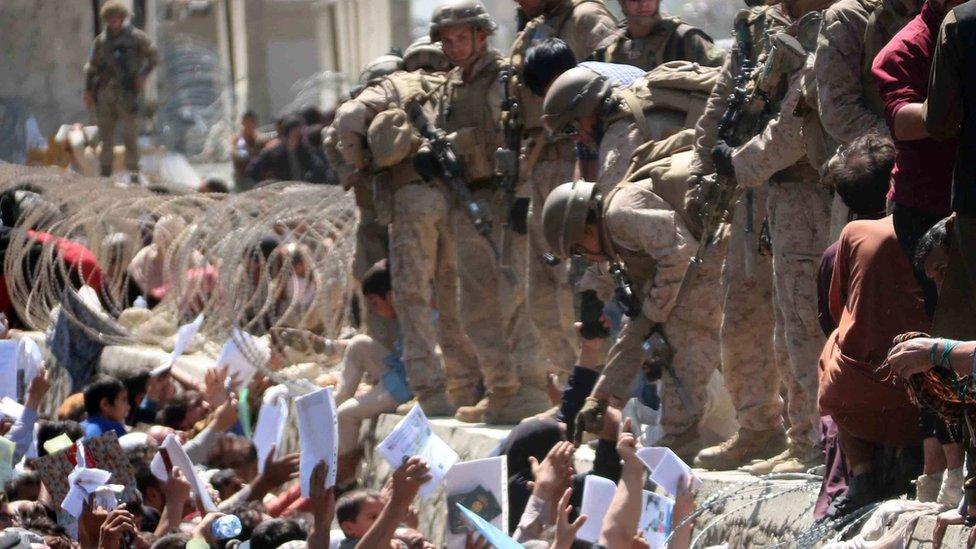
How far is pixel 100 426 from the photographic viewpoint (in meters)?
10.3

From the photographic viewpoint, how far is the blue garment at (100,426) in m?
10.2

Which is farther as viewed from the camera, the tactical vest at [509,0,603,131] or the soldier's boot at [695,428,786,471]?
the tactical vest at [509,0,603,131]

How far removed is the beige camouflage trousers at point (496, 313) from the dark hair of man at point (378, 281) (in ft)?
2.24

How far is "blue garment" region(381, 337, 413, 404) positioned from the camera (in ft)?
36.4

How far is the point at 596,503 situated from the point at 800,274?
133cm

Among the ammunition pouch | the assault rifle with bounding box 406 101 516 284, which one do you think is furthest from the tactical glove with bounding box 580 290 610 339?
the ammunition pouch

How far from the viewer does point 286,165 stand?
2136 centimetres

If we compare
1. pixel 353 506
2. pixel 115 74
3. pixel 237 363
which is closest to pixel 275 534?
pixel 353 506

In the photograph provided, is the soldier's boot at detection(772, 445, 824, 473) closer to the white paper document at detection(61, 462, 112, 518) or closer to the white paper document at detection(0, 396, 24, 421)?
the white paper document at detection(61, 462, 112, 518)

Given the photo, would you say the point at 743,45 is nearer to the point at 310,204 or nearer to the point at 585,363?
the point at 585,363

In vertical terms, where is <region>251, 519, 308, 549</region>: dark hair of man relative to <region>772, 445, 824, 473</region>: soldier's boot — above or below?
above

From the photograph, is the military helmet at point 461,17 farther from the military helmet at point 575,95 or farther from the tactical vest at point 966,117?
the tactical vest at point 966,117

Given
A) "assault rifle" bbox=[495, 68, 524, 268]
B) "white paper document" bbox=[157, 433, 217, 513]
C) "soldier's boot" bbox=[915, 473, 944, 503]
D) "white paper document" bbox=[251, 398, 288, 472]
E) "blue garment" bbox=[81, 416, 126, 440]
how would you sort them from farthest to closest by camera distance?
1. "blue garment" bbox=[81, 416, 126, 440]
2. "assault rifle" bbox=[495, 68, 524, 268]
3. "white paper document" bbox=[251, 398, 288, 472]
4. "white paper document" bbox=[157, 433, 217, 513]
5. "soldier's boot" bbox=[915, 473, 944, 503]

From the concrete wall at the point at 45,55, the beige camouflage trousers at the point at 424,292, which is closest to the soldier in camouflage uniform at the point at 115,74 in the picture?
the concrete wall at the point at 45,55
